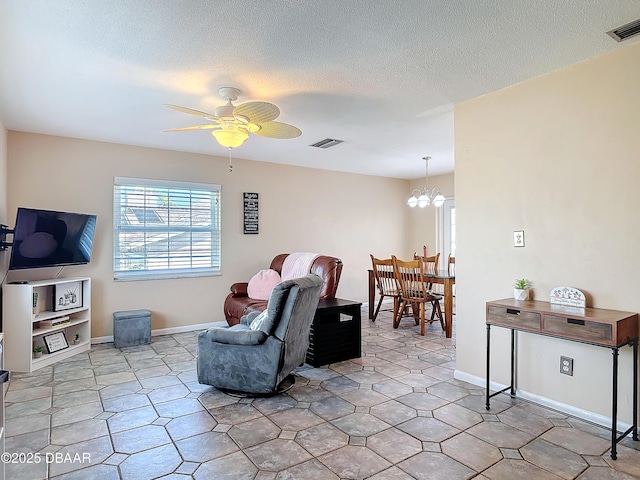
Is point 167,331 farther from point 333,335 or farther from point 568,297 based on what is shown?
point 568,297

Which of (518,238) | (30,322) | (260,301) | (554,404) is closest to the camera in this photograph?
(554,404)

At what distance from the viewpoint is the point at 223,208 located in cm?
533

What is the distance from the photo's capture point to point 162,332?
486 centimetres

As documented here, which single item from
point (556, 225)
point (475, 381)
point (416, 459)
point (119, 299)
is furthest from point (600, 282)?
point (119, 299)

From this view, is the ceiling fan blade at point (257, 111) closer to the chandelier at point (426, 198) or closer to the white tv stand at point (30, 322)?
the white tv stand at point (30, 322)

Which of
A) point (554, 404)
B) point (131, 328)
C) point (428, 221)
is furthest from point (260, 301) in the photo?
point (428, 221)

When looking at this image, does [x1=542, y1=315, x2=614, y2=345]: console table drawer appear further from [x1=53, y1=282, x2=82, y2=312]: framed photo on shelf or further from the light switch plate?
[x1=53, y1=282, x2=82, y2=312]: framed photo on shelf

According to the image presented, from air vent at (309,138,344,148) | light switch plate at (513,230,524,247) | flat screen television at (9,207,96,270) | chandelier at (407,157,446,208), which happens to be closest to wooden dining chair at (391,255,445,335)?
chandelier at (407,157,446,208)

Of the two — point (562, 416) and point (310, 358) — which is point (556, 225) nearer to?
point (562, 416)

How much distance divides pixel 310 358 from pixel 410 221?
14.6 feet

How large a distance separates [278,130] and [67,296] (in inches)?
118

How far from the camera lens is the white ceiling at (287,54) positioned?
6.53ft

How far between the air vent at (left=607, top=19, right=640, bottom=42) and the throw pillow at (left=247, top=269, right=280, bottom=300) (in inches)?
151

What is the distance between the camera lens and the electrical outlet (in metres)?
2.63
